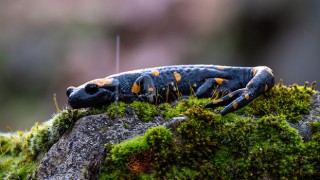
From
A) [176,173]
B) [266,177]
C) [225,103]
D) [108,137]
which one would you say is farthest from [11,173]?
[266,177]

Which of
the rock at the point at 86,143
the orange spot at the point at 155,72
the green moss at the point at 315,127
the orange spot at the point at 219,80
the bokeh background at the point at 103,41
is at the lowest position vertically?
the bokeh background at the point at 103,41

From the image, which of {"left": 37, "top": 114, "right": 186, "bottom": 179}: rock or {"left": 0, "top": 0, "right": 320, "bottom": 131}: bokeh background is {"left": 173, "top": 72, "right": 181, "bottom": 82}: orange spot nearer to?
{"left": 37, "top": 114, "right": 186, "bottom": 179}: rock

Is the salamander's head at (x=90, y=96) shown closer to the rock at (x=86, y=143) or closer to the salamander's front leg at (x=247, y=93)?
the rock at (x=86, y=143)

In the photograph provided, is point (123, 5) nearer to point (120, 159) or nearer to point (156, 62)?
point (156, 62)

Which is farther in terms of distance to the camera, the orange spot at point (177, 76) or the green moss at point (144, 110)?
→ the orange spot at point (177, 76)

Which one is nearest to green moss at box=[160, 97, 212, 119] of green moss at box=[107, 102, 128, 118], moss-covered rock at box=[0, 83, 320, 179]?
moss-covered rock at box=[0, 83, 320, 179]

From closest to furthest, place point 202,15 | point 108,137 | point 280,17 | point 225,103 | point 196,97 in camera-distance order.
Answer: point 108,137 → point 225,103 → point 196,97 → point 280,17 → point 202,15

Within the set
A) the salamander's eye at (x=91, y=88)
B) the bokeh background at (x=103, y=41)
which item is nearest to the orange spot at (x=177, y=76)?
the salamander's eye at (x=91, y=88)
